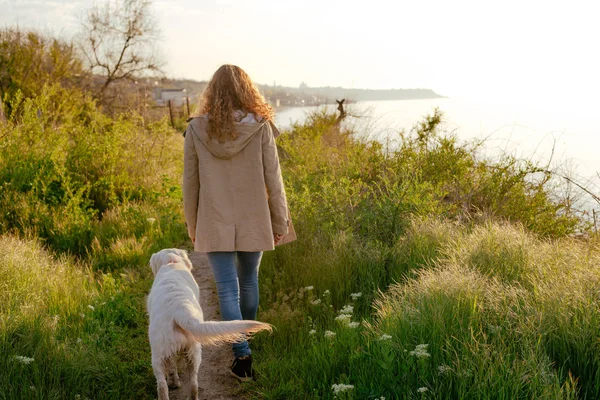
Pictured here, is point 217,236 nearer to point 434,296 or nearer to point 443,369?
point 434,296

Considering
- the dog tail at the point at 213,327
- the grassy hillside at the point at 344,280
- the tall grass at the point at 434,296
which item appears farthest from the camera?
the grassy hillside at the point at 344,280

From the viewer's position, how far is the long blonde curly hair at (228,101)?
11.6 feet

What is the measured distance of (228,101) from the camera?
11.7 feet

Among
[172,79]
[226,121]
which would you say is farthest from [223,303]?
[172,79]

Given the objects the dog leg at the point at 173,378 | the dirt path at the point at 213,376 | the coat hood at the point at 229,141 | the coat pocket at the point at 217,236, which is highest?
the coat hood at the point at 229,141

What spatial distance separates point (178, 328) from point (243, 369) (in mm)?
923

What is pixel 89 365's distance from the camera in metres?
3.66

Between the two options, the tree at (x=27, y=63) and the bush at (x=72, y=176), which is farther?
the tree at (x=27, y=63)

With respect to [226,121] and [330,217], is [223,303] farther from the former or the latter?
[330,217]

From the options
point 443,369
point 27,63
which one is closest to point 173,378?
point 443,369

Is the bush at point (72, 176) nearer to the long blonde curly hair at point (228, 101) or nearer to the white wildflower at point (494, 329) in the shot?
the long blonde curly hair at point (228, 101)

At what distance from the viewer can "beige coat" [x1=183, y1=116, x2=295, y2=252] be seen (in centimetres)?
365

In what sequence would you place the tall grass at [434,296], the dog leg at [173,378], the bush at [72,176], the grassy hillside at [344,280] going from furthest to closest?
the bush at [72,176] → the dog leg at [173,378] → the grassy hillside at [344,280] → the tall grass at [434,296]

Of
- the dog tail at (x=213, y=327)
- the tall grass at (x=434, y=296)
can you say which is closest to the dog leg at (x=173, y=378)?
the tall grass at (x=434, y=296)
